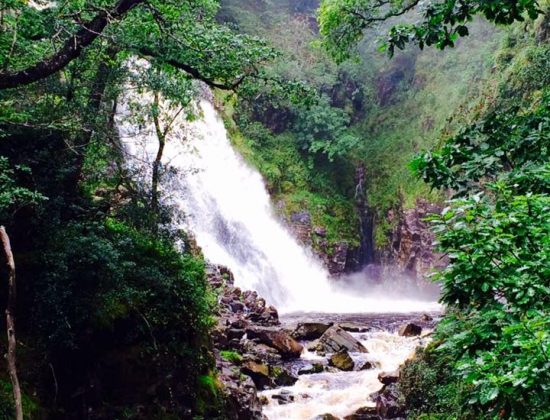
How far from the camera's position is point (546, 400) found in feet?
6.86

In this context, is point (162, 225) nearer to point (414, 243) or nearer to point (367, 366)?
point (367, 366)

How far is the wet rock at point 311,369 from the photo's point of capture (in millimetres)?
11191

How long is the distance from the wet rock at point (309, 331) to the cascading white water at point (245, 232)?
5.45m

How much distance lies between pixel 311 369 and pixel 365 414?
2.53 meters

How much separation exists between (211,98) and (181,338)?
61.5 ft

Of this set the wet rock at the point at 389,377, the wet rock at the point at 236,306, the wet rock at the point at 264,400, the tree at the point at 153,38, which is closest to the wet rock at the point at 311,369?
the wet rock at the point at 389,377

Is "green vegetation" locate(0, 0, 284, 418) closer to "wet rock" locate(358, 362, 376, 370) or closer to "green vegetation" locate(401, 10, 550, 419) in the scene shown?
"green vegetation" locate(401, 10, 550, 419)

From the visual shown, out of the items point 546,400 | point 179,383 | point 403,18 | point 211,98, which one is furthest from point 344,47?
point 403,18

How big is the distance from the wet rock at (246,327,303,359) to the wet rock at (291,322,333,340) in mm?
1397

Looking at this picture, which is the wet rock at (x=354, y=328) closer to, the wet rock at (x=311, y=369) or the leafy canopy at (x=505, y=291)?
the wet rock at (x=311, y=369)

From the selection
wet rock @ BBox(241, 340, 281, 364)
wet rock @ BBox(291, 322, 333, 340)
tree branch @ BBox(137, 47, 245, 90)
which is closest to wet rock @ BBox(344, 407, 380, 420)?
wet rock @ BBox(241, 340, 281, 364)

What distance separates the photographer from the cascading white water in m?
19.7

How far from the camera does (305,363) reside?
11.8m

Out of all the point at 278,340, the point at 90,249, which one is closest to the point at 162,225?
the point at 90,249
